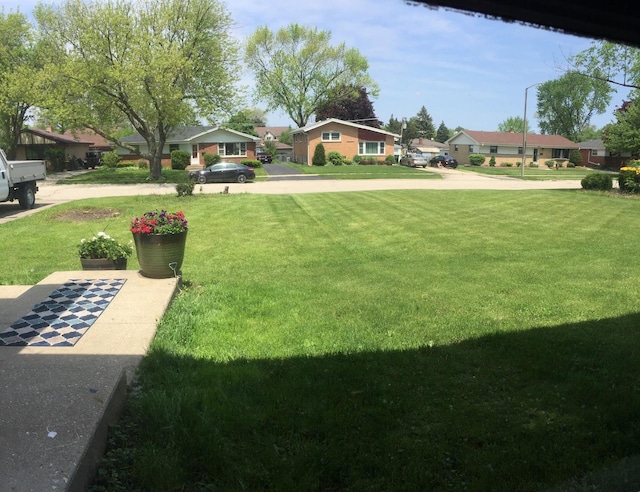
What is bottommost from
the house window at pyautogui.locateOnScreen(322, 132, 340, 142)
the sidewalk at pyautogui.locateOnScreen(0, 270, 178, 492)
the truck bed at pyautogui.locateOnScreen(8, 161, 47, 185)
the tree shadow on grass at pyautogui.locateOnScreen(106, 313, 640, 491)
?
the tree shadow on grass at pyautogui.locateOnScreen(106, 313, 640, 491)

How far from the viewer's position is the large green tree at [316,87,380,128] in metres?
68.5

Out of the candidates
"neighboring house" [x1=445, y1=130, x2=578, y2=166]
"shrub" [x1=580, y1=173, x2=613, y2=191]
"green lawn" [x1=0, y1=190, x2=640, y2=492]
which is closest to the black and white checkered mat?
"green lawn" [x1=0, y1=190, x2=640, y2=492]

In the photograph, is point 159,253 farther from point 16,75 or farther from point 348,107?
point 348,107

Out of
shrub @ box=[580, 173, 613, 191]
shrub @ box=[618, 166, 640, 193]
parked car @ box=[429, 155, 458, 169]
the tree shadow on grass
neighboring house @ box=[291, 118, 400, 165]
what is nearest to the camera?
the tree shadow on grass

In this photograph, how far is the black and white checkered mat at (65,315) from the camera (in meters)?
4.14

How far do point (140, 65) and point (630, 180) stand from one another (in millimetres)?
24939

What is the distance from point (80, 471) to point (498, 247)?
27.1 feet

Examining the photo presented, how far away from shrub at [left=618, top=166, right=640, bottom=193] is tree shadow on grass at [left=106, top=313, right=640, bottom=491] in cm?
1917

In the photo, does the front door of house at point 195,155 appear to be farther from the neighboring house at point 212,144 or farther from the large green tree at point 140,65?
the large green tree at point 140,65

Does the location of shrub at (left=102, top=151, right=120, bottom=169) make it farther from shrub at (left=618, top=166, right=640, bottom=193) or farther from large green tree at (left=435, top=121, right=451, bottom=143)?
large green tree at (left=435, top=121, right=451, bottom=143)

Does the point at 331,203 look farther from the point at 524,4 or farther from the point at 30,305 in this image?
the point at 524,4

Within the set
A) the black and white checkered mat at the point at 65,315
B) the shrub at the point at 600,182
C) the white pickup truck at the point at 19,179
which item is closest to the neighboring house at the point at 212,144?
the white pickup truck at the point at 19,179

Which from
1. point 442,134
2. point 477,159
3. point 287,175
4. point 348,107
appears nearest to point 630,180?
point 287,175

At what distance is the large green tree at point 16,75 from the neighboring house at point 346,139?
81.6 feet
